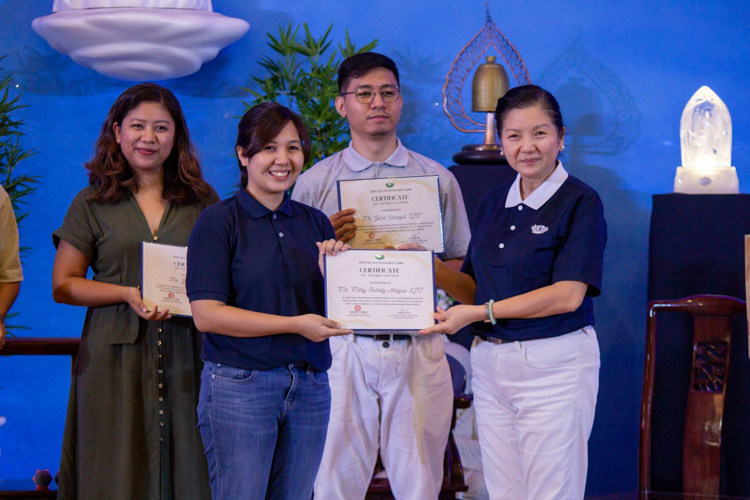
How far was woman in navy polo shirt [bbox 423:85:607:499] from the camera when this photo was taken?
6.60ft

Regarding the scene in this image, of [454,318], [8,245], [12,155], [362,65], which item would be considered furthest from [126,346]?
[12,155]

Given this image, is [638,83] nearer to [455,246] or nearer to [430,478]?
[455,246]

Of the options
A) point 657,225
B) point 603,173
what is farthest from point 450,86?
point 657,225

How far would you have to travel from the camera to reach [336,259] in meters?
1.88

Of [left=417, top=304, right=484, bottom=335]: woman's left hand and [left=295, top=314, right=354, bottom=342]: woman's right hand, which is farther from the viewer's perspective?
[left=417, top=304, right=484, bottom=335]: woman's left hand

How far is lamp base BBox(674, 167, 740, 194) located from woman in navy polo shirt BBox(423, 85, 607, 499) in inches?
61.8

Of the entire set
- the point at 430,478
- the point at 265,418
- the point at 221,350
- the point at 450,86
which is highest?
the point at 450,86

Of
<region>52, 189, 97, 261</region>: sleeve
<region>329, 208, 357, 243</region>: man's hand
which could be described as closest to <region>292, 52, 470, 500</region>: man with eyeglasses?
<region>329, 208, 357, 243</region>: man's hand

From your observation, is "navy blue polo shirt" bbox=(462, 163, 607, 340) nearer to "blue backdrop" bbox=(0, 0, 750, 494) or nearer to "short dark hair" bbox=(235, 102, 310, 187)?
"short dark hair" bbox=(235, 102, 310, 187)

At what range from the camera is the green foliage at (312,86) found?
11.9ft

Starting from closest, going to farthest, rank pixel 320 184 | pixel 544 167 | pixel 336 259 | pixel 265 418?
1. pixel 265 418
2. pixel 336 259
3. pixel 544 167
4. pixel 320 184

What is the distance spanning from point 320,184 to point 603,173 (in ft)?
6.79

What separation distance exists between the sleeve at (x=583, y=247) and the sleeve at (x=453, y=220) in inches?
17.2

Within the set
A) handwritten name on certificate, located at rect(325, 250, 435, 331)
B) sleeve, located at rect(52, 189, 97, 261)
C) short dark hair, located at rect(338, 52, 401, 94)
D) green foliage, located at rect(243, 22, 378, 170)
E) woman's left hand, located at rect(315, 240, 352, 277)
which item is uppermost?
green foliage, located at rect(243, 22, 378, 170)
